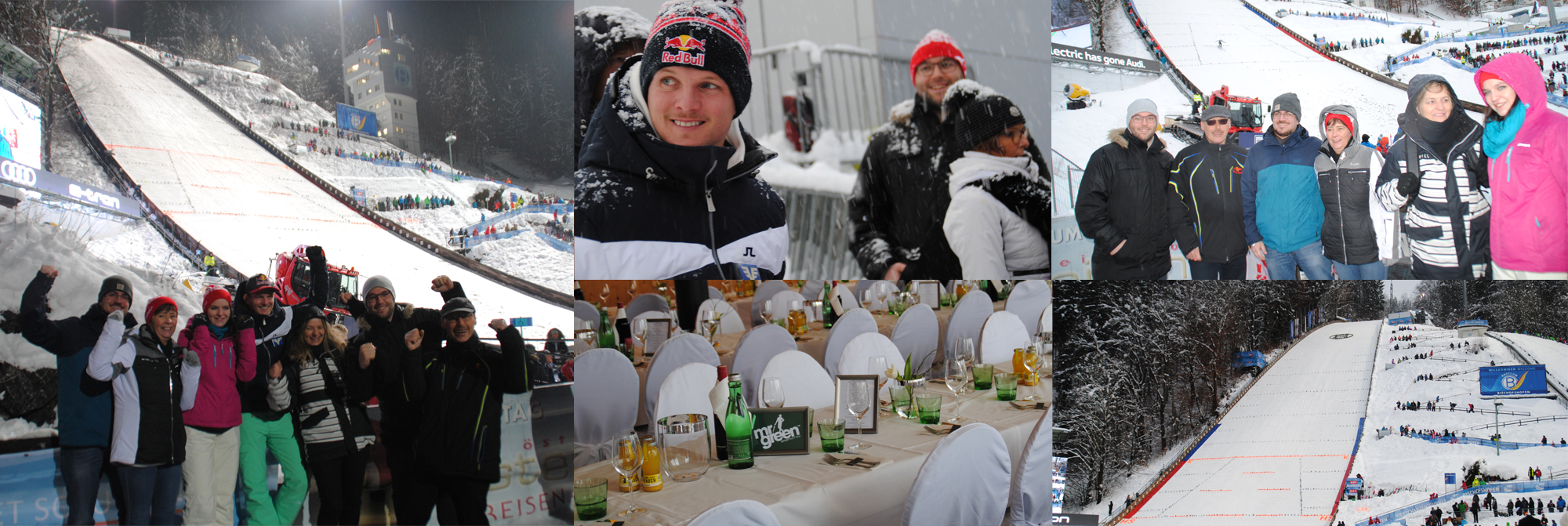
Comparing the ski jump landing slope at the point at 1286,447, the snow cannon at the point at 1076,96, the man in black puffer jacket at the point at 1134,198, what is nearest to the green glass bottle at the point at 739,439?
the man in black puffer jacket at the point at 1134,198

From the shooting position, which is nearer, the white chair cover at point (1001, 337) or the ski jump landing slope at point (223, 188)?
the ski jump landing slope at point (223, 188)

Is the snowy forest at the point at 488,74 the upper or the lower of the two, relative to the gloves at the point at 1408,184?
upper

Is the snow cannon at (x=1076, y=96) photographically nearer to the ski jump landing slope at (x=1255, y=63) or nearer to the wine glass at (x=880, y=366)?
the ski jump landing slope at (x=1255, y=63)

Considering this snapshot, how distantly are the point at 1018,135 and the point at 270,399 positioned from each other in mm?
2880

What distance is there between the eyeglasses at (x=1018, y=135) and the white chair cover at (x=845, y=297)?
38.1 inches

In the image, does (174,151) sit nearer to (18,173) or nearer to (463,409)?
(18,173)

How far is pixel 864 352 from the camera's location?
124 inches

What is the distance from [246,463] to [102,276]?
2.31ft

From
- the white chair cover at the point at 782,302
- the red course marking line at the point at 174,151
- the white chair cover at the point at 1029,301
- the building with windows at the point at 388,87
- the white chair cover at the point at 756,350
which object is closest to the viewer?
the red course marking line at the point at 174,151

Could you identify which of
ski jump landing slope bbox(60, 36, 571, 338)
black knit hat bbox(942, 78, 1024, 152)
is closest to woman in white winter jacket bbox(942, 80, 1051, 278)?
black knit hat bbox(942, 78, 1024, 152)

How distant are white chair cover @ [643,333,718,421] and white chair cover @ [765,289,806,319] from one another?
0.51 meters

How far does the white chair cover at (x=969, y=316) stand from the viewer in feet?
12.0

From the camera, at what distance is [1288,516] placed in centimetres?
345

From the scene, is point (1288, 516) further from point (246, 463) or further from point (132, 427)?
point (132, 427)
